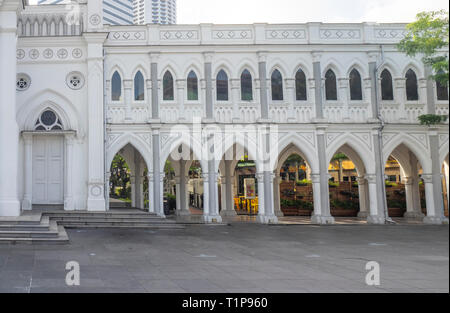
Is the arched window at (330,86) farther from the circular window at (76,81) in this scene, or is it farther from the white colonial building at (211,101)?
the circular window at (76,81)

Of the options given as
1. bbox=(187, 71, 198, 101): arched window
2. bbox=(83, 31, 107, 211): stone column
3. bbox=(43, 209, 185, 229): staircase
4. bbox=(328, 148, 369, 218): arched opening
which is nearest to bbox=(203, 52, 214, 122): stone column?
bbox=(187, 71, 198, 101): arched window

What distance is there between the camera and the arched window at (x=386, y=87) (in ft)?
69.6

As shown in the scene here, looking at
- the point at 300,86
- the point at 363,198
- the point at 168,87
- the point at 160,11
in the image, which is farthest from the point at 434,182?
the point at 160,11

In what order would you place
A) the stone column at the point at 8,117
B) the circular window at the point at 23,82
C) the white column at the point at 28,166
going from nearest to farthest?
the stone column at the point at 8,117 < the white column at the point at 28,166 < the circular window at the point at 23,82

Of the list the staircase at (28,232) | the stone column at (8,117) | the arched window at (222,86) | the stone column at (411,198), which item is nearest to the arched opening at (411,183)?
the stone column at (411,198)

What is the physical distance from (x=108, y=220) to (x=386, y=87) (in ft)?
51.7

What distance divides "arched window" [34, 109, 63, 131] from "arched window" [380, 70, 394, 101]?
55.2 feet

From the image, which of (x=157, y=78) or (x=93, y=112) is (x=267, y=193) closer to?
(x=157, y=78)

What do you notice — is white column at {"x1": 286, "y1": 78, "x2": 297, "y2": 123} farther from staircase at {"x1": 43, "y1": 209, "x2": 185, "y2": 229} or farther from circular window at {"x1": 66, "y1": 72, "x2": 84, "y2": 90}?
circular window at {"x1": 66, "y1": 72, "x2": 84, "y2": 90}

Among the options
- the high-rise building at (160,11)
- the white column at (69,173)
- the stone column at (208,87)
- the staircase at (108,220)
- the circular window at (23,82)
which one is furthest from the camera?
the high-rise building at (160,11)

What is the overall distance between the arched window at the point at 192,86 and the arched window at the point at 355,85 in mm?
8310
